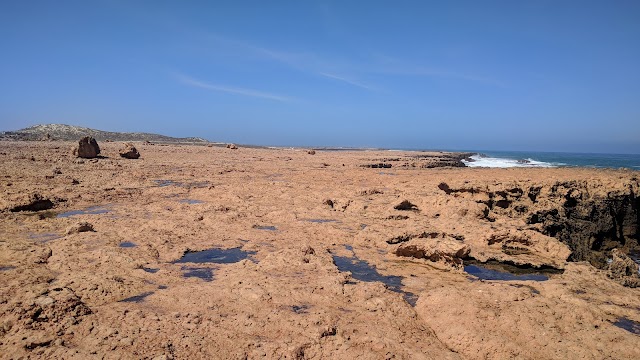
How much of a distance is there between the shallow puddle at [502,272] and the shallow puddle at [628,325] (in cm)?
146

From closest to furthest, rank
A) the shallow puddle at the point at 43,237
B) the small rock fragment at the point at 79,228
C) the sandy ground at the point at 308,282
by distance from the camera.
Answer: the sandy ground at the point at 308,282 < the shallow puddle at the point at 43,237 < the small rock fragment at the point at 79,228

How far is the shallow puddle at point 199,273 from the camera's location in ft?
15.9

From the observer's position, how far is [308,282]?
4656 mm

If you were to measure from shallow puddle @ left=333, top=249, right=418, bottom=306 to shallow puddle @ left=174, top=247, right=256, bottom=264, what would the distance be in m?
1.43

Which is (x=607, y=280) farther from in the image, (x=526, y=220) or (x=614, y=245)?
(x=614, y=245)

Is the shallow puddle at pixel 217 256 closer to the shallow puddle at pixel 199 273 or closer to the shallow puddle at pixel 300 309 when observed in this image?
the shallow puddle at pixel 199 273

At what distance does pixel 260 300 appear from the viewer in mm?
4090

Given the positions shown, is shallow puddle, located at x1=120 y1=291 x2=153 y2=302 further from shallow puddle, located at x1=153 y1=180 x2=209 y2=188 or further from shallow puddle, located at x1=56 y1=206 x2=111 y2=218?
shallow puddle, located at x1=153 y1=180 x2=209 y2=188

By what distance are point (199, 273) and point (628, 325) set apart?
192 inches

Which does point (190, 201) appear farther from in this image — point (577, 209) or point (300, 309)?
point (577, 209)

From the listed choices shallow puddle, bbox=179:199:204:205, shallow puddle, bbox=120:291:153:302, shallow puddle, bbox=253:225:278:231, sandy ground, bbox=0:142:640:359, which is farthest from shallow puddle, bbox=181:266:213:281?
shallow puddle, bbox=179:199:204:205

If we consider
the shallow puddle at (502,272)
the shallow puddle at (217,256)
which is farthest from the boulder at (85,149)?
the shallow puddle at (502,272)

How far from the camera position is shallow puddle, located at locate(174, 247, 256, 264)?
18.1ft

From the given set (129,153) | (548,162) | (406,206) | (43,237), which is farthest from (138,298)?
(548,162)
